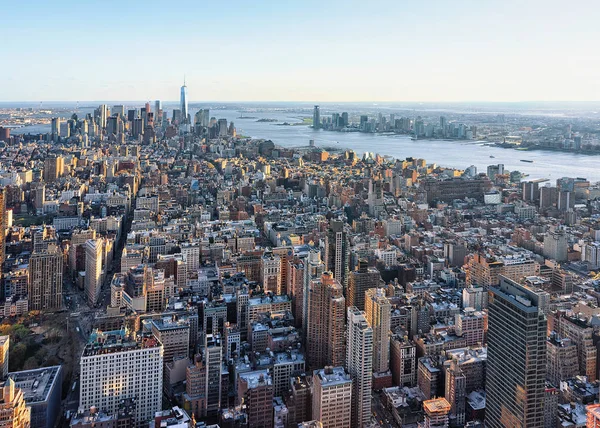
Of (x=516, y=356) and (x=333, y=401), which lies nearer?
(x=516, y=356)

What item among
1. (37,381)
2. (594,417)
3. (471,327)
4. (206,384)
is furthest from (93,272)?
(594,417)

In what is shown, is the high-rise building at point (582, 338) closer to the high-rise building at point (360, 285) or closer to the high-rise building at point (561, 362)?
the high-rise building at point (561, 362)

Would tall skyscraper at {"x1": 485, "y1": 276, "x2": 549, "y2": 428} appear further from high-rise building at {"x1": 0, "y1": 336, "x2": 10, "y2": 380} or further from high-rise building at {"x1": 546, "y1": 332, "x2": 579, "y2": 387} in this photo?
high-rise building at {"x1": 0, "y1": 336, "x2": 10, "y2": 380}

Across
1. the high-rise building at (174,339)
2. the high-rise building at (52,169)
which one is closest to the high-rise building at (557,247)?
the high-rise building at (174,339)

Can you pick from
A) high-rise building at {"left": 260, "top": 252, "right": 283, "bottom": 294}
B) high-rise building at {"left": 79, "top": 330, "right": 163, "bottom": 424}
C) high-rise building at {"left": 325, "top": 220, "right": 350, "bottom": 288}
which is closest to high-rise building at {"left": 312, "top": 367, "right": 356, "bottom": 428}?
high-rise building at {"left": 79, "top": 330, "right": 163, "bottom": 424}

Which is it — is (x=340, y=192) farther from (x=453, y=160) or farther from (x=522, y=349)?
(x=522, y=349)

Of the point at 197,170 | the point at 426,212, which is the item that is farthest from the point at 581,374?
the point at 197,170

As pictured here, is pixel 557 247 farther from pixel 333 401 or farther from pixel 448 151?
pixel 448 151
